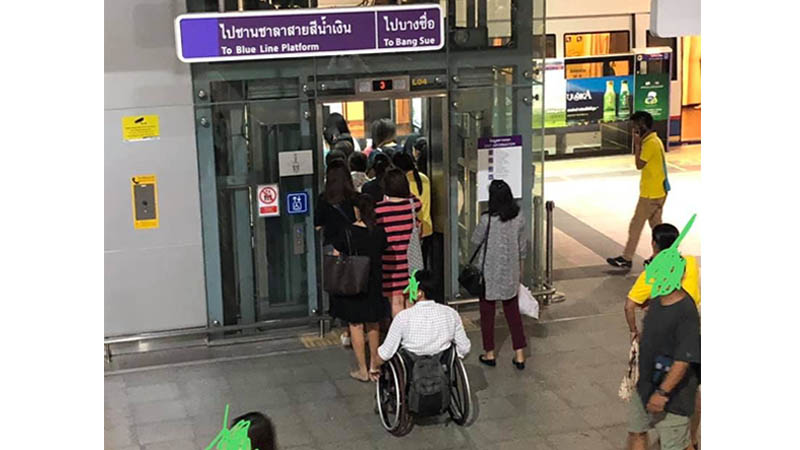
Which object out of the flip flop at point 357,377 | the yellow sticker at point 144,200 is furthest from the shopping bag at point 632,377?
the yellow sticker at point 144,200

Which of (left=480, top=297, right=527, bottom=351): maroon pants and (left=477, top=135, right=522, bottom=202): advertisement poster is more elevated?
(left=477, top=135, right=522, bottom=202): advertisement poster

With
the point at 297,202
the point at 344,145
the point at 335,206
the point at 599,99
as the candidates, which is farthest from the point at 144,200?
the point at 599,99

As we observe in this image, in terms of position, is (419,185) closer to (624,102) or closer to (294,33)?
(294,33)

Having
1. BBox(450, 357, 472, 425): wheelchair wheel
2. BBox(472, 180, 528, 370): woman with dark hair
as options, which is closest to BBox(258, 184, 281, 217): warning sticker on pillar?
BBox(472, 180, 528, 370): woman with dark hair

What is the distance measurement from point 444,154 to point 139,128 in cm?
260

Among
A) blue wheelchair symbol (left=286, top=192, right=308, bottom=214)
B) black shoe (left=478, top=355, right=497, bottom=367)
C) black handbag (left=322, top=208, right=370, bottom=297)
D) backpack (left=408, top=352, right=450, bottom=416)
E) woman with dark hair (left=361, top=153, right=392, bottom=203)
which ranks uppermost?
woman with dark hair (left=361, top=153, right=392, bottom=203)

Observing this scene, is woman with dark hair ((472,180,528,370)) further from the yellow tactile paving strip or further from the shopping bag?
the shopping bag

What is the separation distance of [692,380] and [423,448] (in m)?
2.06

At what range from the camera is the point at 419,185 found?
9.48 m

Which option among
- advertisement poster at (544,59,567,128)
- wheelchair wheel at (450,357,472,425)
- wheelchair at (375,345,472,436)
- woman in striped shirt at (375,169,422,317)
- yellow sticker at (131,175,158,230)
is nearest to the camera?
wheelchair at (375,345,472,436)

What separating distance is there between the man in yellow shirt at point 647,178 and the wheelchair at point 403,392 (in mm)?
4301
